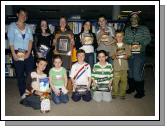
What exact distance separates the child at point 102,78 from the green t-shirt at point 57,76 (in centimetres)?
42

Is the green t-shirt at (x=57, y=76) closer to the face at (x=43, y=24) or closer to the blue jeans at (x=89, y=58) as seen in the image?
the blue jeans at (x=89, y=58)

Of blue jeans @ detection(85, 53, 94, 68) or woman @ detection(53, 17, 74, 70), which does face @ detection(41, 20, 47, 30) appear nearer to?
woman @ detection(53, 17, 74, 70)

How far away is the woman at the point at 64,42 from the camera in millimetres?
4016

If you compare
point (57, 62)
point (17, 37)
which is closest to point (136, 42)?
point (57, 62)

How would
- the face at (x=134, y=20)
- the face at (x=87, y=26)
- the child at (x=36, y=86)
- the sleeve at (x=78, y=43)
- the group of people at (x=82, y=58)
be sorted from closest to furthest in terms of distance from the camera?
the child at (x=36, y=86)
the group of people at (x=82, y=58)
the face at (x=134, y=20)
the face at (x=87, y=26)
the sleeve at (x=78, y=43)

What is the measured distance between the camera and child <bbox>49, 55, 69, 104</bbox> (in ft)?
12.5

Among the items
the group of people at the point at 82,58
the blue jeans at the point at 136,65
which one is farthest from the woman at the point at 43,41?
the blue jeans at the point at 136,65

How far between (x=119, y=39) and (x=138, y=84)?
0.70m

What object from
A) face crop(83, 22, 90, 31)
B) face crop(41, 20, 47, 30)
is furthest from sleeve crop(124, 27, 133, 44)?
face crop(41, 20, 47, 30)

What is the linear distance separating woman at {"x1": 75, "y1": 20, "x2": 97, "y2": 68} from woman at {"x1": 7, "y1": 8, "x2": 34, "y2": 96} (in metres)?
0.69

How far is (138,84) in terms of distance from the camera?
4.09 metres

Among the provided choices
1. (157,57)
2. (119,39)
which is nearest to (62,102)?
(119,39)

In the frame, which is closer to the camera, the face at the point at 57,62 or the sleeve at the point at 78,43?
the face at the point at 57,62

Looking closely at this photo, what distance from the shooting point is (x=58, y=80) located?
3.82 m
